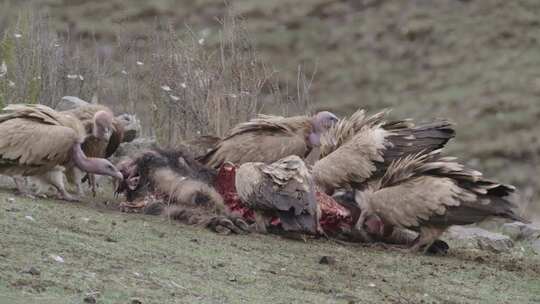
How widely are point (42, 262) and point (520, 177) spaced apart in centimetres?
1441

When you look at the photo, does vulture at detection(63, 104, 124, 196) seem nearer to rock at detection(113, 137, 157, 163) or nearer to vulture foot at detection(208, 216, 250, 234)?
rock at detection(113, 137, 157, 163)

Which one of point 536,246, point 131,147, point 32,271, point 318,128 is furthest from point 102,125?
point 536,246

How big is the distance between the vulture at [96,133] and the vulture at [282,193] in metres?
1.37

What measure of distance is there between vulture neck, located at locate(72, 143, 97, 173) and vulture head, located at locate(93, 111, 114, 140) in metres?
0.43

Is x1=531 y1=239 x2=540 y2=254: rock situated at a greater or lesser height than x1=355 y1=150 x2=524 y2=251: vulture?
lesser

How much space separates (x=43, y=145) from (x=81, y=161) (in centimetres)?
41

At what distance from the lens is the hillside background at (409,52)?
22484mm

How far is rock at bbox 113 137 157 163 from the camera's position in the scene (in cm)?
1207

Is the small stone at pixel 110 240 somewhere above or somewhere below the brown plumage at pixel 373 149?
below

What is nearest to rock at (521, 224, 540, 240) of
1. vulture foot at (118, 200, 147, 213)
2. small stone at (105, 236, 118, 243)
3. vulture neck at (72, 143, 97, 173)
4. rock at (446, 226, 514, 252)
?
rock at (446, 226, 514, 252)

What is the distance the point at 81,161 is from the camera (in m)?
9.69

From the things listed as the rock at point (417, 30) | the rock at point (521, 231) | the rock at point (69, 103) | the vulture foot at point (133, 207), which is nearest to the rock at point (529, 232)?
the rock at point (521, 231)

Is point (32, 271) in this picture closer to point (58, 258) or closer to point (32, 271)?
point (32, 271)

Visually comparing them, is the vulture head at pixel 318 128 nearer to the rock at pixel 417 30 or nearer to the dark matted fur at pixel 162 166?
the dark matted fur at pixel 162 166
